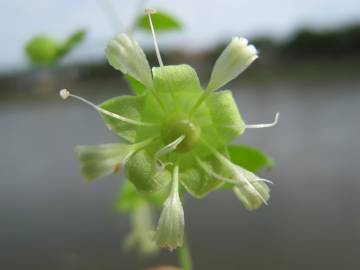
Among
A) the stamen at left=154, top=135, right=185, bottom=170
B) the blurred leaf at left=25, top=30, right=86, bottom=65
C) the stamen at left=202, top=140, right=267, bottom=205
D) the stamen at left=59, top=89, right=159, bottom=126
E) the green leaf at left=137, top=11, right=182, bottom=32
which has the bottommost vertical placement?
the stamen at left=202, top=140, right=267, bottom=205

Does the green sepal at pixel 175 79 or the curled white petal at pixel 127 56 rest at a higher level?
the curled white petal at pixel 127 56

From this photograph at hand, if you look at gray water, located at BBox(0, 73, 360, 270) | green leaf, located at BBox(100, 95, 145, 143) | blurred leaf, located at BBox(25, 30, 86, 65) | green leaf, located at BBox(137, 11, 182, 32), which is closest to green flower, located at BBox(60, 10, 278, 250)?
green leaf, located at BBox(100, 95, 145, 143)

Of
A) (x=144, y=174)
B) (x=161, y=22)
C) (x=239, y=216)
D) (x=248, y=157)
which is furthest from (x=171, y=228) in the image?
(x=239, y=216)

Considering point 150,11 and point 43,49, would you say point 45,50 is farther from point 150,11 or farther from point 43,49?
point 150,11

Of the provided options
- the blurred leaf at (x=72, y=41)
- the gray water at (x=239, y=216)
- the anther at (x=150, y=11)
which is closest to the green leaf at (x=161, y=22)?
the blurred leaf at (x=72, y=41)

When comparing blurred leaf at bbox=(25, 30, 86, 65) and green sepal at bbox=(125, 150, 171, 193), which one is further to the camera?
blurred leaf at bbox=(25, 30, 86, 65)

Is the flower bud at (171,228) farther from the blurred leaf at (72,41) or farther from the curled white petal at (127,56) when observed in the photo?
the blurred leaf at (72,41)

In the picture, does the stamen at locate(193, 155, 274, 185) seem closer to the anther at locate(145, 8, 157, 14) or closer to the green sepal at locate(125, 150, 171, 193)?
the green sepal at locate(125, 150, 171, 193)
